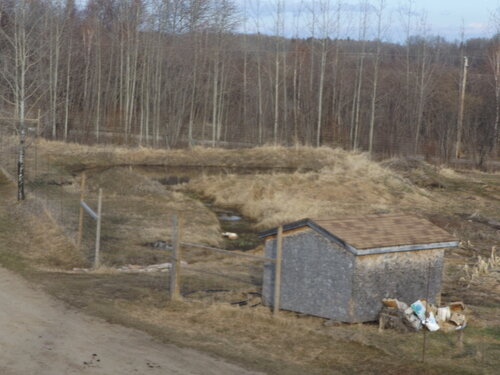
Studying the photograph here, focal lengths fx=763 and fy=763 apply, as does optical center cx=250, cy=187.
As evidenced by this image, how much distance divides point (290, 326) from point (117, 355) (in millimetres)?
2804

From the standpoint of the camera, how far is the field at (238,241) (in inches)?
416

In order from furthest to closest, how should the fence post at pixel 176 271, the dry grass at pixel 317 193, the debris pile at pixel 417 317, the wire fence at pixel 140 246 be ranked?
1. the dry grass at pixel 317 193
2. the wire fence at pixel 140 246
3. the fence post at pixel 176 271
4. the debris pile at pixel 417 317

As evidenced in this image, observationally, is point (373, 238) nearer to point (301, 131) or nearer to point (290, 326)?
point (290, 326)

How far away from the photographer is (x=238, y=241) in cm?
2370

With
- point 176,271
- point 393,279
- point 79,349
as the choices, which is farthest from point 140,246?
point 79,349

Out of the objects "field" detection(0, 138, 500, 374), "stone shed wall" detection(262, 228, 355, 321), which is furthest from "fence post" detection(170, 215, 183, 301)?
"stone shed wall" detection(262, 228, 355, 321)

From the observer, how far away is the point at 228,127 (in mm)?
59875

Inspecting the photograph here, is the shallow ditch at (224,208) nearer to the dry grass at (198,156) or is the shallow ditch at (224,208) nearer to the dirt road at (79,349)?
the dry grass at (198,156)

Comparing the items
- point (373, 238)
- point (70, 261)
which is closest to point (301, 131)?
point (70, 261)

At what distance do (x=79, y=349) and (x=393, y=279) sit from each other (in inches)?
197

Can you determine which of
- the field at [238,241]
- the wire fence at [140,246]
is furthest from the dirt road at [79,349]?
the wire fence at [140,246]

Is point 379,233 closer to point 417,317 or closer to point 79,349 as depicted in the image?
point 417,317

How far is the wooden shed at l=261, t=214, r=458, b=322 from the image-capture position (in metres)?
11.7

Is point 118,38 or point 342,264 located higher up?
point 118,38
